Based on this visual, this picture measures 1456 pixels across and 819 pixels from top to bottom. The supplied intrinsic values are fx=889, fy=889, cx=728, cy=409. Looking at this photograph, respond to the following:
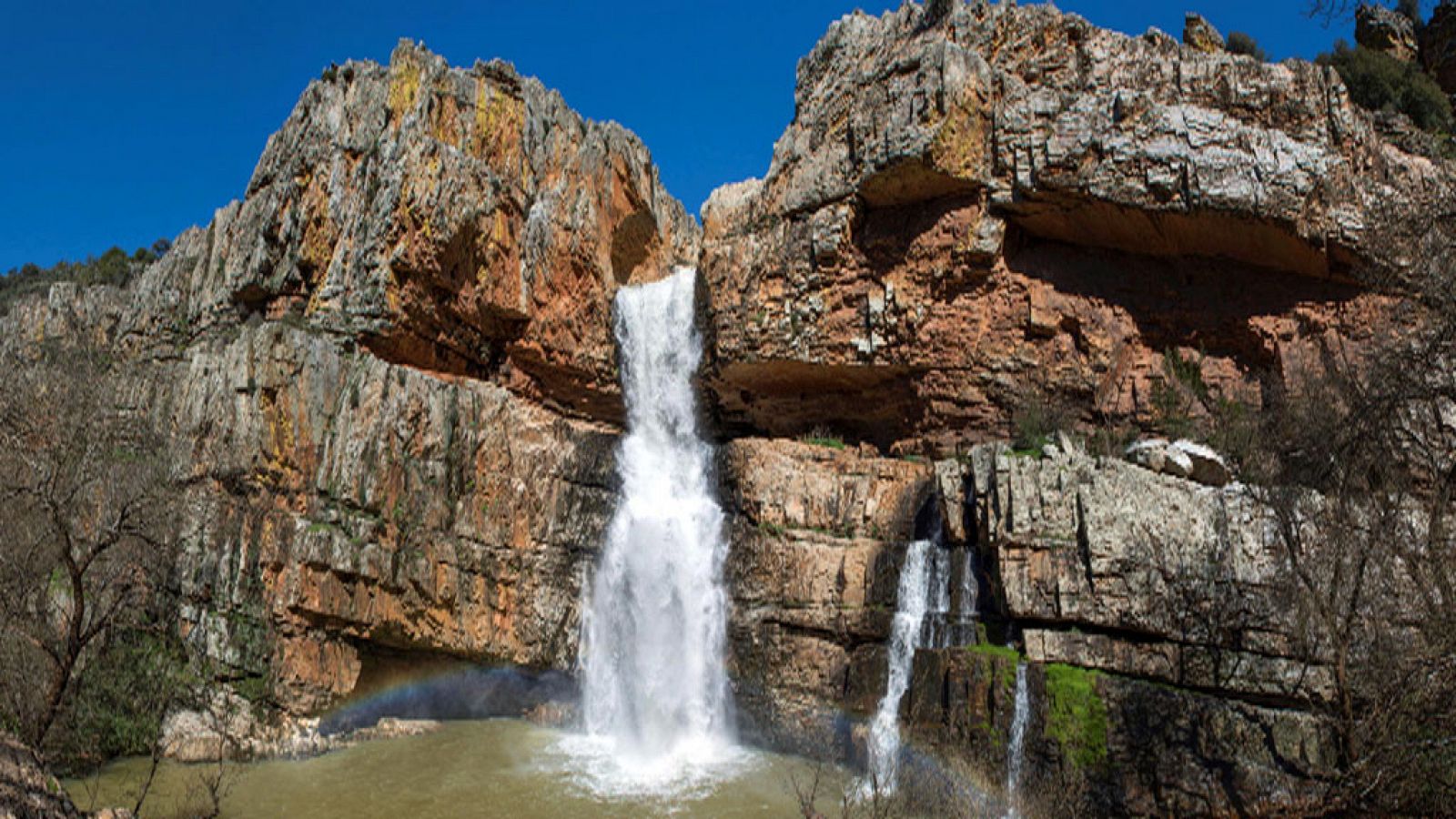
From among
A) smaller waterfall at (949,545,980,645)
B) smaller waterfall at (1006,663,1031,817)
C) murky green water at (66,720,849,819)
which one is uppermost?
smaller waterfall at (949,545,980,645)

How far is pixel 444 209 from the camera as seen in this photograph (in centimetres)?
2588

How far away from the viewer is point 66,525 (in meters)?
13.7

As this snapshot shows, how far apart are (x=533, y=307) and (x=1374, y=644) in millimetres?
22619

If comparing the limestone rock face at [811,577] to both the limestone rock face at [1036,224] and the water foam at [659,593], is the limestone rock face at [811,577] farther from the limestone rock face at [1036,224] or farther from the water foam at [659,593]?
the limestone rock face at [1036,224]

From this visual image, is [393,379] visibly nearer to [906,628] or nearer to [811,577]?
[811,577]

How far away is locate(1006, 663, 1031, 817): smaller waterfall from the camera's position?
16.7 metres

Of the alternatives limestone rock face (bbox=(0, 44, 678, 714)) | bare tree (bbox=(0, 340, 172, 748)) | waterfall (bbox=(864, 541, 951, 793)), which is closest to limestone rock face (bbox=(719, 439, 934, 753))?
waterfall (bbox=(864, 541, 951, 793))

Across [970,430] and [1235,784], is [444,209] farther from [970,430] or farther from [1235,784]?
[1235,784]

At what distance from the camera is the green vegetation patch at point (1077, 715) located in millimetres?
16312

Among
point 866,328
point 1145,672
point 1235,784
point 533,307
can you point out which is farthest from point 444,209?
point 1235,784

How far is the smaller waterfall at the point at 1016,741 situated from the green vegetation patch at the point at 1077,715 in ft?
1.51

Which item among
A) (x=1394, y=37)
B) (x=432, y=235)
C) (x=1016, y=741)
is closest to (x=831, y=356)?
(x=1016, y=741)

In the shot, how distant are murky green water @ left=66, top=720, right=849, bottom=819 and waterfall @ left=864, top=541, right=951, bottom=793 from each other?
114cm

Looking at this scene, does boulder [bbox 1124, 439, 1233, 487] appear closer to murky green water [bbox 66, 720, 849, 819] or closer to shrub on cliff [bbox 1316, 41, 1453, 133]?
murky green water [bbox 66, 720, 849, 819]
